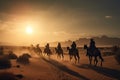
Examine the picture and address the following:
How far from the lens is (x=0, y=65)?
92.0 ft

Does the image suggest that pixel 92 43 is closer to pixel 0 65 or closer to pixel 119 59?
pixel 119 59

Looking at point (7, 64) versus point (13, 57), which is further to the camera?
point (13, 57)

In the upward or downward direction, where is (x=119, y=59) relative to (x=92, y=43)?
downward

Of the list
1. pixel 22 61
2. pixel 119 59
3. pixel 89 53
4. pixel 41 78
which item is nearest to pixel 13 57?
pixel 22 61

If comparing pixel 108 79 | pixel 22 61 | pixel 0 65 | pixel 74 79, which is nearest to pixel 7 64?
pixel 0 65

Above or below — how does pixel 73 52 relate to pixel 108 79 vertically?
above

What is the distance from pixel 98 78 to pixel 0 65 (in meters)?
11.8

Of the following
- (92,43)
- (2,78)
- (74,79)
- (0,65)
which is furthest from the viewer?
(92,43)

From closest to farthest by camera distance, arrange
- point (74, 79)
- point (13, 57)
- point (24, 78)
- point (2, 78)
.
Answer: point (2, 78) < point (24, 78) < point (74, 79) < point (13, 57)

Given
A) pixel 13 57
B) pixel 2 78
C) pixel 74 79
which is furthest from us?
pixel 13 57

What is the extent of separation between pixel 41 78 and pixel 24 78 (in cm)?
164

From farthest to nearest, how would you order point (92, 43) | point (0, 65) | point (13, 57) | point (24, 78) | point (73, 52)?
point (13, 57) → point (73, 52) → point (92, 43) → point (0, 65) → point (24, 78)

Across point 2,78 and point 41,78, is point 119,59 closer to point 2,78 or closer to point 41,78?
point 41,78

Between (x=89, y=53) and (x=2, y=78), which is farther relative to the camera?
(x=89, y=53)
